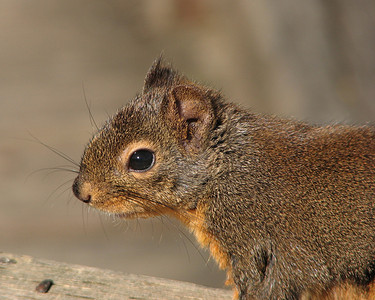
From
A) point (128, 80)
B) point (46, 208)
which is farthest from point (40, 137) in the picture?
point (128, 80)

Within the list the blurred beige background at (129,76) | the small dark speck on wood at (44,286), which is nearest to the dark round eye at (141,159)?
the small dark speck on wood at (44,286)

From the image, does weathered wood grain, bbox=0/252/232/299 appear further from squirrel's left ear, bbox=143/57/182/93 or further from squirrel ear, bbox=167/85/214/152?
squirrel's left ear, bbox=143/57/182/93

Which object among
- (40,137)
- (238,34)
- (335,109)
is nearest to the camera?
(335,109)

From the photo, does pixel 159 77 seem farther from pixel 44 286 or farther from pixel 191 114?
pixel 44 286

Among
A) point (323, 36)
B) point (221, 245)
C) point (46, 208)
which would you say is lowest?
point (46, 208)

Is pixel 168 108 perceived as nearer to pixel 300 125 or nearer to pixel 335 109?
pixel 300 125

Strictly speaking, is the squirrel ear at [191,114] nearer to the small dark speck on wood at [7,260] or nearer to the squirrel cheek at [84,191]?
the squirrel cheek at [84,191]

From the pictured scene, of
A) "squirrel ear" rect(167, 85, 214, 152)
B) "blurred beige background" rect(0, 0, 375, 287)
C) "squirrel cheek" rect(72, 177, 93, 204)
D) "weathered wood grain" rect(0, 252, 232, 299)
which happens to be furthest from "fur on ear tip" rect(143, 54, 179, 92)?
"blurred beige background" rect(0, 0, 375, 287)
